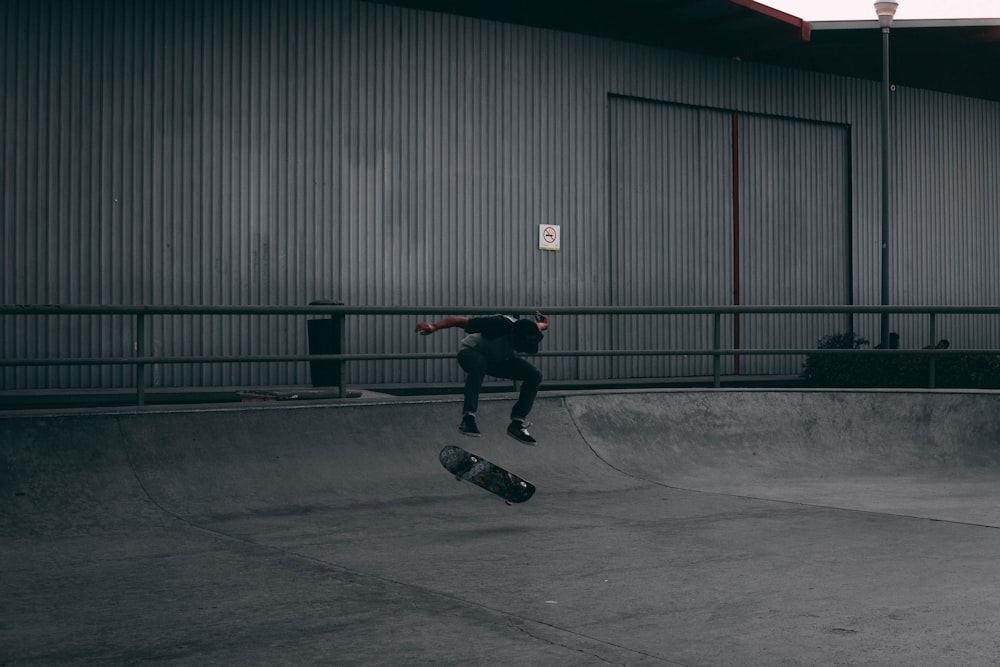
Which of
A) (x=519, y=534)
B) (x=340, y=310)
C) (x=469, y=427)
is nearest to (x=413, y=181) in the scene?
(x=340, y=310)

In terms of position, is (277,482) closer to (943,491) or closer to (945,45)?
(943,491)

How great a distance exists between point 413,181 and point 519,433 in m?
8.91

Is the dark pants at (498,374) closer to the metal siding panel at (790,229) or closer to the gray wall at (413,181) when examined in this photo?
the gray wall at (413,181)

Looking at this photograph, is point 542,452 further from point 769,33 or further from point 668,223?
point 769,33

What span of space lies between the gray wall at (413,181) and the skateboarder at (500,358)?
724 centimetres

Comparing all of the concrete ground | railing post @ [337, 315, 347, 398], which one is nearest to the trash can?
railing post @ [337, 315, 347, 398]

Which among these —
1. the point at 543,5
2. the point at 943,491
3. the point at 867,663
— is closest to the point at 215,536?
the point at 867,663

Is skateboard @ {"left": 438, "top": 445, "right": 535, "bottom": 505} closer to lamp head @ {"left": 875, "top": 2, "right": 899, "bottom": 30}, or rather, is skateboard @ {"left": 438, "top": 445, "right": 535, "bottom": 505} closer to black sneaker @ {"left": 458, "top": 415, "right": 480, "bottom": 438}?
black sneaker @ {"left": 458, "top": 415, "right": 480, "bottom": 438}

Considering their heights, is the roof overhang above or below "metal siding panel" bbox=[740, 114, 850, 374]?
above

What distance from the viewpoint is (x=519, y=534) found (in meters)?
8.10

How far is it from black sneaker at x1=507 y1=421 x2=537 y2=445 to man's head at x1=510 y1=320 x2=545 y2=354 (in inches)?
27.8

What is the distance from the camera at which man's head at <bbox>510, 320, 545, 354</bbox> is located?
1055 centimetres

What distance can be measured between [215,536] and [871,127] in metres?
19.9

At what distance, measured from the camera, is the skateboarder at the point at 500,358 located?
34.5ft
